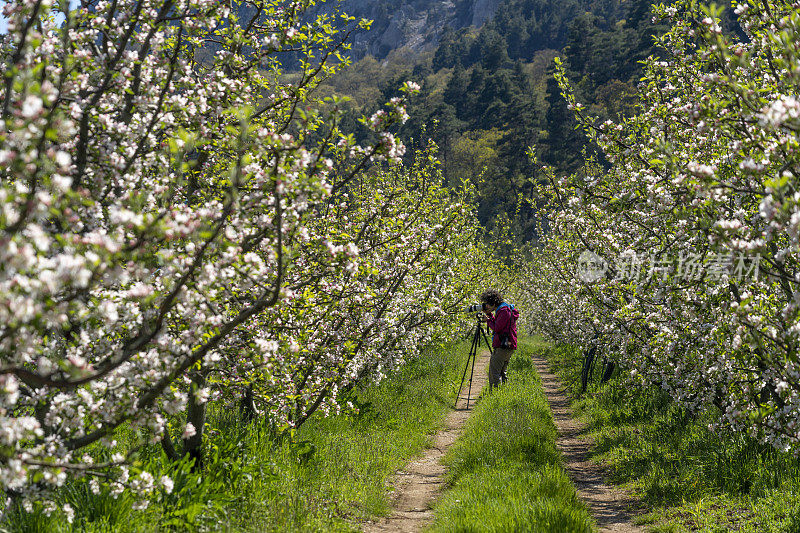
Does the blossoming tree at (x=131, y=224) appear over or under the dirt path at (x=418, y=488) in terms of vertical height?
over

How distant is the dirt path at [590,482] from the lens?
291 inches

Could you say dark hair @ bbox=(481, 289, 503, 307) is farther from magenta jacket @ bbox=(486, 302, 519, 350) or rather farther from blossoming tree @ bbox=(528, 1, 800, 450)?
blossoming tree @ bbox=(528, 1, 800, 450)

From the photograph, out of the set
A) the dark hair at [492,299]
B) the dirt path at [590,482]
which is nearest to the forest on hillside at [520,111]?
the dark hair at [492,299]

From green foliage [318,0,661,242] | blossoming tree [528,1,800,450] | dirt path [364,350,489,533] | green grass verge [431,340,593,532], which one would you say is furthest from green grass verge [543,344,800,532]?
green foliage [318,0,661,242]

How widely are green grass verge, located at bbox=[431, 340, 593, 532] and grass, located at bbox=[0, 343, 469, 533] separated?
1.05 metres

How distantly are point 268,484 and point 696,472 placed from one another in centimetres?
578

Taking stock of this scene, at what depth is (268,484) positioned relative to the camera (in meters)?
6.66

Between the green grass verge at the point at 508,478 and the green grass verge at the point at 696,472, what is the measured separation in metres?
1.14

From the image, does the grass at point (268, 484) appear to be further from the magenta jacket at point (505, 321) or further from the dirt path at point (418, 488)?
the magenta jacket at point (505, 321)

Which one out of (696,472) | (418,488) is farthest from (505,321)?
(696,472)

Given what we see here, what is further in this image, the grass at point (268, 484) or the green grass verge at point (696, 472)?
the green grass verge at point (696, 472)

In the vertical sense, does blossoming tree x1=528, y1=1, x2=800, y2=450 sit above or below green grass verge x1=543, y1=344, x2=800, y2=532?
above

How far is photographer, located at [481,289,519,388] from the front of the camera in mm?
13328

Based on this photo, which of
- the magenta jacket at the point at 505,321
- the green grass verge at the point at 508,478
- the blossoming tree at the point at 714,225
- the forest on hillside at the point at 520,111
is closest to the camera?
the blossoming tree at the point at 714,225
